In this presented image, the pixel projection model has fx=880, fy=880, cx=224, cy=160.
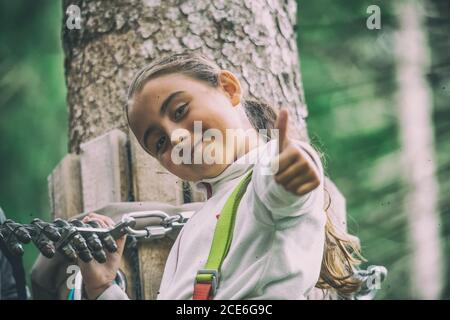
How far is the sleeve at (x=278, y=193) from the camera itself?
98 centimetres

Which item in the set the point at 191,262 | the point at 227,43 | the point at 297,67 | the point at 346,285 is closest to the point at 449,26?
the point at 297,67

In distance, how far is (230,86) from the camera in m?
1.22

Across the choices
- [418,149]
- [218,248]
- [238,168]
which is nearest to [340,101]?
[418,149]

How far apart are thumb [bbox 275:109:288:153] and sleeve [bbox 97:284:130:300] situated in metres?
0.42

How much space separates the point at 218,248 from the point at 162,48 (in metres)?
0.43

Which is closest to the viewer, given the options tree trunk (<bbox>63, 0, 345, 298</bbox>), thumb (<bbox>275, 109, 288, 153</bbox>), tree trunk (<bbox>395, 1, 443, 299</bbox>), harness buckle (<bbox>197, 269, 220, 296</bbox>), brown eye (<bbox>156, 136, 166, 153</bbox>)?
thumb (<bbox>275, 109, 288, 153</bbox>)

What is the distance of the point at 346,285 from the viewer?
4.03ft

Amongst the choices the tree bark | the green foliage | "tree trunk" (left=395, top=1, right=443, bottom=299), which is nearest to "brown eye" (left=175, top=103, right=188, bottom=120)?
the tree bark

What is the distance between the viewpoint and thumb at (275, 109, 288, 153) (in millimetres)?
941

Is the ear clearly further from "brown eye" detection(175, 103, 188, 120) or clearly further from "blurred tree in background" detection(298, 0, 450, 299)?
"blurred tree in background" detection(298, 0, 450, 299)

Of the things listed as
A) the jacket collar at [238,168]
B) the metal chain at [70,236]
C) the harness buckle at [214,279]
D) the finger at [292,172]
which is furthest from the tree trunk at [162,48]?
the finger at [292,172]

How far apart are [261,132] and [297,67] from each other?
11.7 inches

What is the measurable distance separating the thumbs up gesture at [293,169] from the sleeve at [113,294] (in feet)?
1.32

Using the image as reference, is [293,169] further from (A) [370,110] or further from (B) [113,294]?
(A) [370,110]
